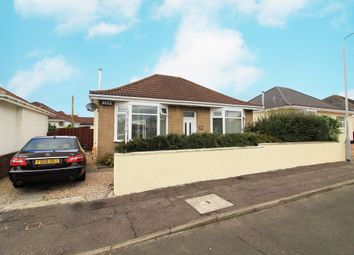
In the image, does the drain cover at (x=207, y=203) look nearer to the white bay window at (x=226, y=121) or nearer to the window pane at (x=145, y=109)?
the window pane at (x=145, y=109)

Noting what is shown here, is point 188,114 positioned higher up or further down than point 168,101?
further down

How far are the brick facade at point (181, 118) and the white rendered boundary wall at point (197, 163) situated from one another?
4199mm

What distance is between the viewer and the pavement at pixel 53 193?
15.1 ft

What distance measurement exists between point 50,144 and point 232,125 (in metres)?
9.63

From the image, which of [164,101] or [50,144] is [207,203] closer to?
[50,144]

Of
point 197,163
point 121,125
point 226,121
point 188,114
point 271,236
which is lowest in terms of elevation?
point 271,236

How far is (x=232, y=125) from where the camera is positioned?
11922 millimetres

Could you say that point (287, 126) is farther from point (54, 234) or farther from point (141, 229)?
point (54, 234)

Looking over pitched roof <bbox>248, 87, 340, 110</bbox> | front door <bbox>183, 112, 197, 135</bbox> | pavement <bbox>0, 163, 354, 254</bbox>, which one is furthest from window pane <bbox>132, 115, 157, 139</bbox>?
pitched roof <bbox>248, 87, 340, 110</bbox>

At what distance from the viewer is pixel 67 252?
9.04 feet

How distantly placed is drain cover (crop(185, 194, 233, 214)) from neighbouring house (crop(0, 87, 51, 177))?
697 cm

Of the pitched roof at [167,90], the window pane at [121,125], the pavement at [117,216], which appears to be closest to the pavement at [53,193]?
the pavement at [117,216]

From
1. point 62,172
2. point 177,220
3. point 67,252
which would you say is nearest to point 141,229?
point 177,220

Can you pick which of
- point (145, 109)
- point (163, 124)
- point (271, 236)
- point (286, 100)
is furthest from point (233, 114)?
point (271, 236)
